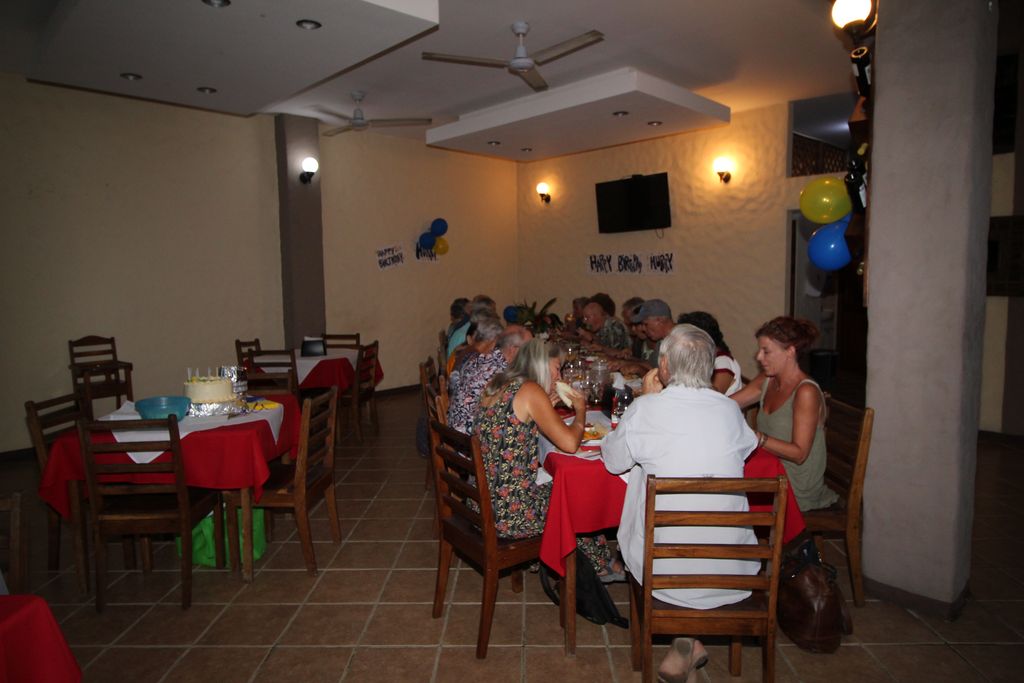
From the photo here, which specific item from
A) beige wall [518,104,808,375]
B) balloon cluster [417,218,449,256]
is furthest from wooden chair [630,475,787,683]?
balloon cluster [417,218,449,256]

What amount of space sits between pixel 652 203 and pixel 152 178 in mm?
5750

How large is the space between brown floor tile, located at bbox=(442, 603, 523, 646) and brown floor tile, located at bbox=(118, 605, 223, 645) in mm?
1143

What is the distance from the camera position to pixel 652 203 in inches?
314

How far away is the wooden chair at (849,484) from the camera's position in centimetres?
269

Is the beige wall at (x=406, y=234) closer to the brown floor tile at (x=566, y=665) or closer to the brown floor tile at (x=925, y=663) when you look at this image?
the brown floor tile at (x=566, y=665)

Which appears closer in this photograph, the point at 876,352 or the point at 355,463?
the point at 876,352

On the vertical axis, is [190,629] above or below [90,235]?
below

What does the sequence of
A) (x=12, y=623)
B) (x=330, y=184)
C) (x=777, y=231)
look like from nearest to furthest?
(x=12, y=623) < (x=777, y=231) < (x=330, y=184)

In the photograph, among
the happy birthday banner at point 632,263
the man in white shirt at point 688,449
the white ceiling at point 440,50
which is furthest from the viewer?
the happy birthday banner at point 632,263

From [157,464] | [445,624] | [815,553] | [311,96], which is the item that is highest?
[311,96]

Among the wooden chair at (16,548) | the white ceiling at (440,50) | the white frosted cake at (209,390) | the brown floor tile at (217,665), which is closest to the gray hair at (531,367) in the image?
the brown floor tile at (217,665)

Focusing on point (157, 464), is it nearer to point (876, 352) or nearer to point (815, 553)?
point (815, 553)

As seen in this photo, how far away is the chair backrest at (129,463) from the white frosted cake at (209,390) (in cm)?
52

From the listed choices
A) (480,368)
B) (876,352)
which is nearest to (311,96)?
(480,368)
